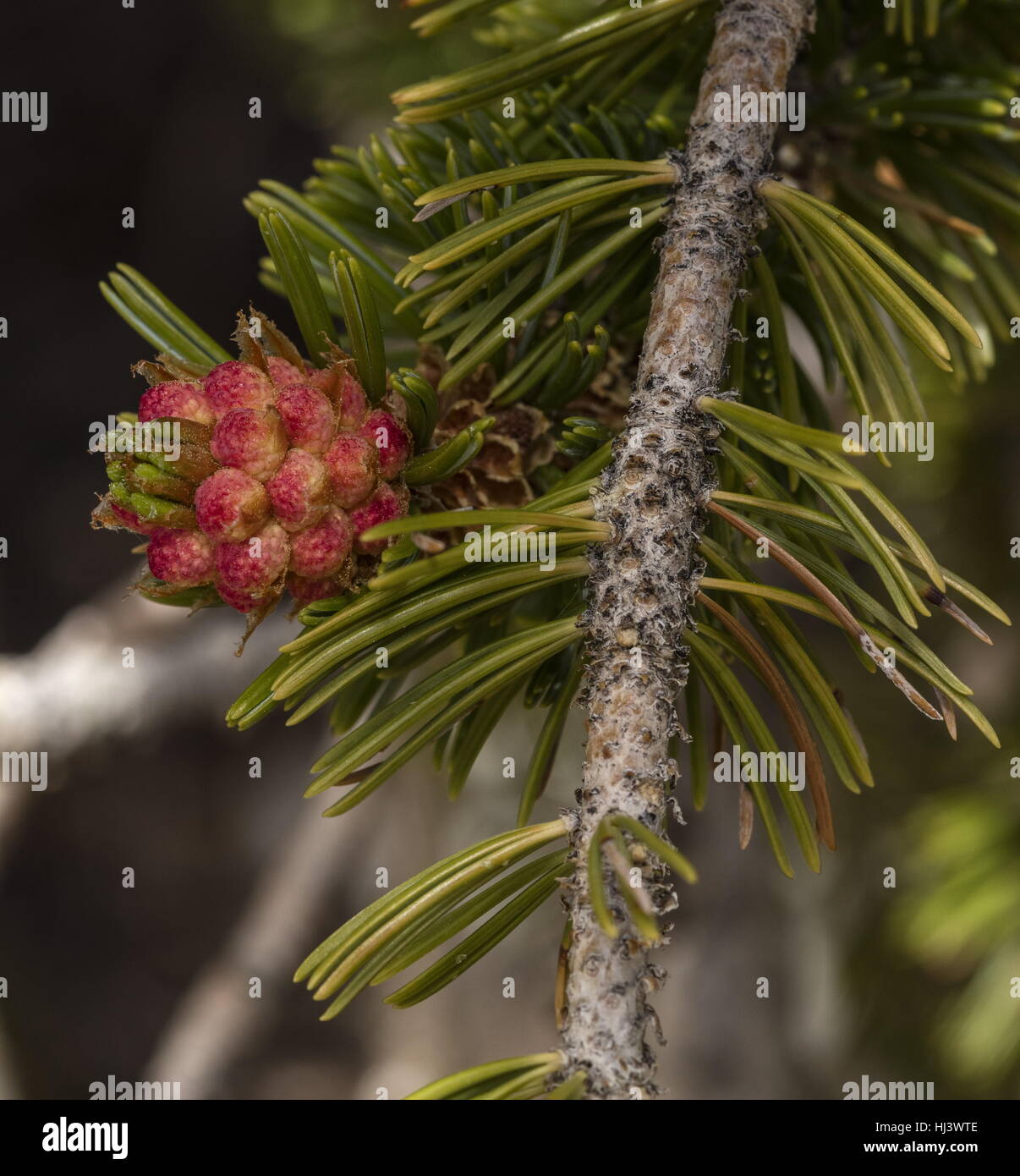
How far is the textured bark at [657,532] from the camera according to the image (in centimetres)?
29

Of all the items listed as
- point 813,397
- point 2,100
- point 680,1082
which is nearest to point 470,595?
point 813,397

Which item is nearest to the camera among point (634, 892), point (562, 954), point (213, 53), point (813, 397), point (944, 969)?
point (634, 892)

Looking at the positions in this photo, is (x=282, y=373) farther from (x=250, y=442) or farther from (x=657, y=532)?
(x=657, y=532)

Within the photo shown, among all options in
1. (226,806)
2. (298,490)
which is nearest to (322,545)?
(298,490)

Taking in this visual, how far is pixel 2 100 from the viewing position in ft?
3.94

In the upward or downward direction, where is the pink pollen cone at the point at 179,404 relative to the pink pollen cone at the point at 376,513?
upward

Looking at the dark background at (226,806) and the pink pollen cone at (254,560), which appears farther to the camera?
the dark background at (226,806)

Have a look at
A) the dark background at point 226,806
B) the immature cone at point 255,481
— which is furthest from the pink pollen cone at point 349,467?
the dark background at point 226,806

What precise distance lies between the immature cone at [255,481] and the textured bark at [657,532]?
94 millimetres

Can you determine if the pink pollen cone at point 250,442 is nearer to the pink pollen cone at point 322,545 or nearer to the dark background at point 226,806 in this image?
the pink pollen cone at point 322,545

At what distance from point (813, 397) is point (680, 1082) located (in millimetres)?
958

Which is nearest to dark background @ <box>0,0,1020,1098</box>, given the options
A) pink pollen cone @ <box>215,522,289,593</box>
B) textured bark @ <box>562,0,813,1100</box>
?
textured bark @ <box>562,0,813,1100</box>

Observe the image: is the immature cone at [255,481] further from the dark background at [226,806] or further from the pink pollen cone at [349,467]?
the dark background at [226,806]

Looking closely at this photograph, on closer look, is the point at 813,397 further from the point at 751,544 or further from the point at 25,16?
the point at 25,16
